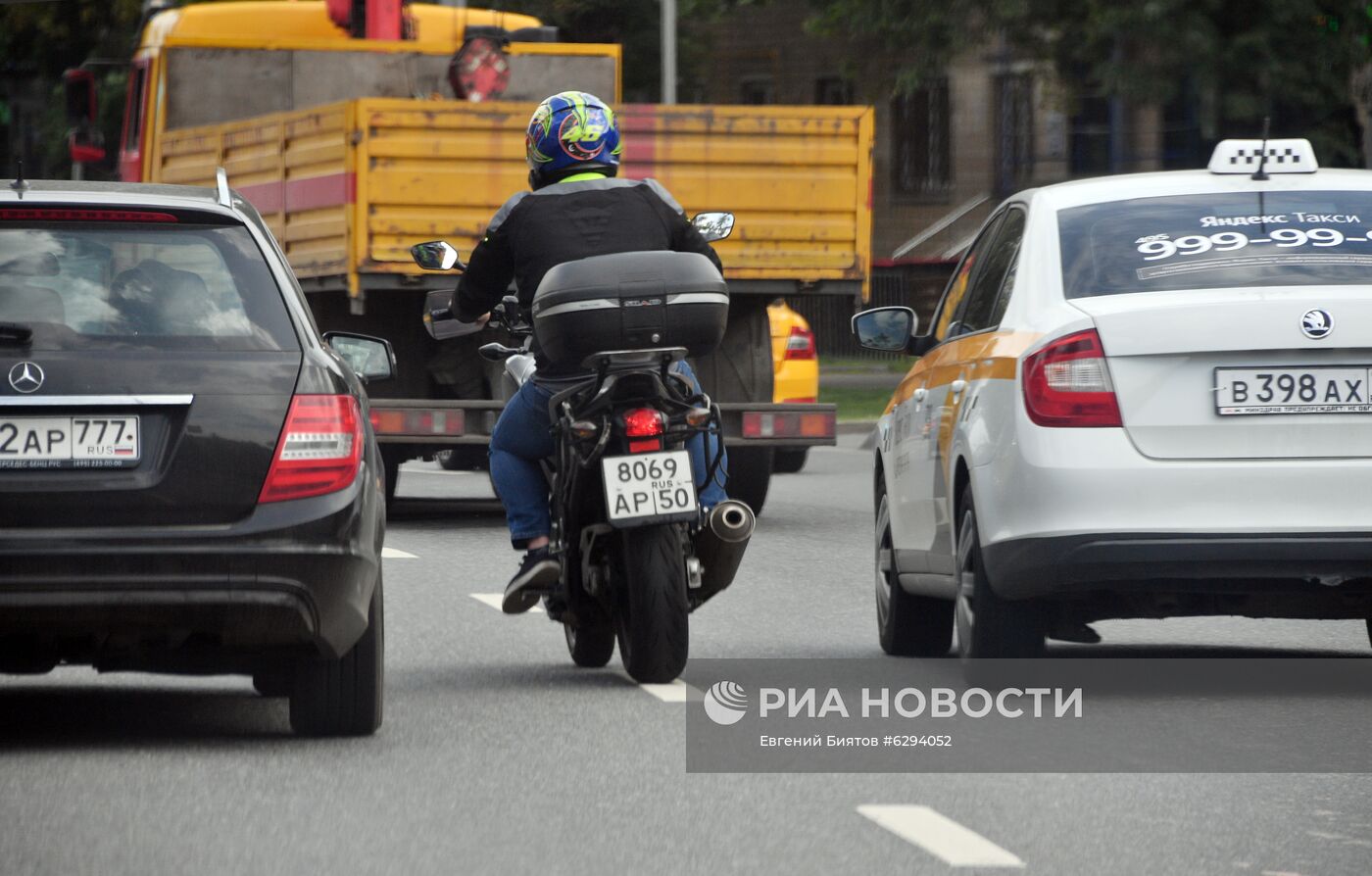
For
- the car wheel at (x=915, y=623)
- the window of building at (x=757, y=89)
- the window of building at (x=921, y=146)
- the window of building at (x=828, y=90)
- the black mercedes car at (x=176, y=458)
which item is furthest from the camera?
the window of building at (x=757, y=89)

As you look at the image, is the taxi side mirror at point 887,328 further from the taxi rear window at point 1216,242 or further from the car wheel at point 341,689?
the car wheel at point 341,689

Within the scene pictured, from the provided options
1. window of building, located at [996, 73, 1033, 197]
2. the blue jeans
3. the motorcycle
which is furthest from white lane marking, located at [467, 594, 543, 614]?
window of building, located at [996, 73, 1033, 197]

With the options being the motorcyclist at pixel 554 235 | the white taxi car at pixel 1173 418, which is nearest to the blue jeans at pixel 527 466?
the motorcyclist at pixel 554 235

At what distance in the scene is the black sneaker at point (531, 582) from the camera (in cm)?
829

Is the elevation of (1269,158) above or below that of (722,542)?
above

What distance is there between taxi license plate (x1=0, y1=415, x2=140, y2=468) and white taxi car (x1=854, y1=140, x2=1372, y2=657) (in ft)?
7.98

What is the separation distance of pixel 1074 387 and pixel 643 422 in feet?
4.01

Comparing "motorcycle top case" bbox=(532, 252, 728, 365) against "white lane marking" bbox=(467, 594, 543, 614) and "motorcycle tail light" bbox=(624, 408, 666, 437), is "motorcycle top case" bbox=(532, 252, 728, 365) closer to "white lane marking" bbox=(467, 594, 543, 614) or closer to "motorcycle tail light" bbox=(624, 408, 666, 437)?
"motorcycle tail light" bbox=(624, 408, 666, 437)

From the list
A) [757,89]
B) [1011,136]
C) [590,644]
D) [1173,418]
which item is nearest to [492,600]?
[590,644]

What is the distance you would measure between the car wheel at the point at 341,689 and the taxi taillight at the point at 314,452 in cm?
35

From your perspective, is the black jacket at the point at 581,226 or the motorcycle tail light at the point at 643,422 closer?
the motorcycle tail light at the point at 643,422

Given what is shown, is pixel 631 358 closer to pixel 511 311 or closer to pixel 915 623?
pixel 511 311

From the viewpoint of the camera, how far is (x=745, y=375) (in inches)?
629

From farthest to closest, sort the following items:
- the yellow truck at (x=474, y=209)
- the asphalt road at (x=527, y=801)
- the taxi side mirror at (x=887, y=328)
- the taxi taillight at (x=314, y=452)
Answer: the yellow truck at (x=474, y=209), the taxi side mirror at (x=887, y=328), the taxi taillight at (x=314, y=452), the asphalt road at (x=527, y=801)
